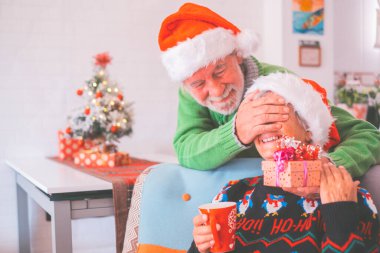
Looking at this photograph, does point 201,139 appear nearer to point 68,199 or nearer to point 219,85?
point 219,85

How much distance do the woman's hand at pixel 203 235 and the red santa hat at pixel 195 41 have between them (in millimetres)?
627

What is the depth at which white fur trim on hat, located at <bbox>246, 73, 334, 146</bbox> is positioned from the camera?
1.37 m

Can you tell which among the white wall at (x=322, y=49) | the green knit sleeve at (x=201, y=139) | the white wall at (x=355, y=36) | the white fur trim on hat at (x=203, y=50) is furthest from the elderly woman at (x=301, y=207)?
the white wall at (x=355, y=36)

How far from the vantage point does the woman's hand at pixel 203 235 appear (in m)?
1.22

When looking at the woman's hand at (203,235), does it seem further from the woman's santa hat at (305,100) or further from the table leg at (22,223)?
the table leg at (22,223)

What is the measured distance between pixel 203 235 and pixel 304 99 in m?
0.48

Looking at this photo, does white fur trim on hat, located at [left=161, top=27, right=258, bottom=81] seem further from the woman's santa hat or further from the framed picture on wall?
the framed picture on wall

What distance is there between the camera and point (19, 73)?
3322 millimetres

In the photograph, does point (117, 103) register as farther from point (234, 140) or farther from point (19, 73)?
point (234, 140)

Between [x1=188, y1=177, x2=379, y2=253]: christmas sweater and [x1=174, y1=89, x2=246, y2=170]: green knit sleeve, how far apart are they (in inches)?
5.8

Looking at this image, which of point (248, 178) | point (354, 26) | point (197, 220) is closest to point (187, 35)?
point (248, 178)

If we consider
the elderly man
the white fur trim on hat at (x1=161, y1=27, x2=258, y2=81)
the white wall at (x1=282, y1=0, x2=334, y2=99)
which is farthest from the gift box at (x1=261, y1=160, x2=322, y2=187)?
the white wall at (x1=282, y1=0, x2=334, y2=99)

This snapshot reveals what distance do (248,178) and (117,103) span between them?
1475 mm

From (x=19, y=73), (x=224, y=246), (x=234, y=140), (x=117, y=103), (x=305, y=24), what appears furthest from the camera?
(x=305, y=24)
